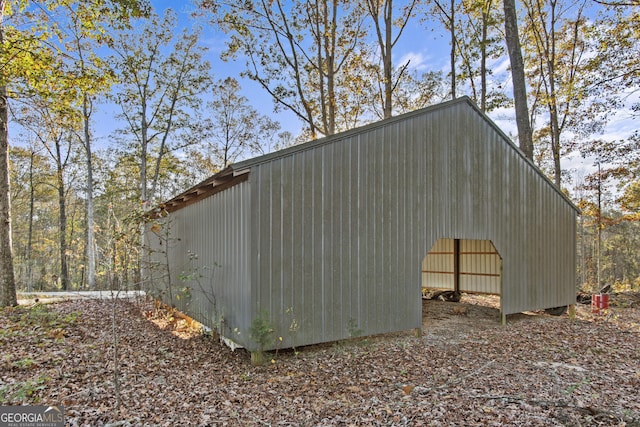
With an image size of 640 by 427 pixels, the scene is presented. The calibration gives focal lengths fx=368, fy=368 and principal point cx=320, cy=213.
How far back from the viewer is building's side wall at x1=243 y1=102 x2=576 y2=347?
17.7 feet

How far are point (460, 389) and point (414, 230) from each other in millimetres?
3103

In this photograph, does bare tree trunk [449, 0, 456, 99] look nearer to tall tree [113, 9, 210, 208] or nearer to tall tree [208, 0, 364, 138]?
tall tree [208, 0, 364, 138]

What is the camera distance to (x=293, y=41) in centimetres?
1469

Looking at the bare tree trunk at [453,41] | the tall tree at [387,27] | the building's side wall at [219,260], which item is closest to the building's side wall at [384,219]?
the building's side wall at [219,260]

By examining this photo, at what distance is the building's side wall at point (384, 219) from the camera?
541 cm

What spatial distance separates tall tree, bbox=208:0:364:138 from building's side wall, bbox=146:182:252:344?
861cm

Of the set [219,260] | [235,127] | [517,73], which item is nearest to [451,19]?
[517,73]

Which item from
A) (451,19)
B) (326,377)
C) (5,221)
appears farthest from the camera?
(451,19)

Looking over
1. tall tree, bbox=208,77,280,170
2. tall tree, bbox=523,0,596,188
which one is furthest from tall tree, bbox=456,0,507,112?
tall tree, bbox=208,77,280,170

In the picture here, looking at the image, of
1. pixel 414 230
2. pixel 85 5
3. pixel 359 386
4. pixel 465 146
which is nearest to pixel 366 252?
pixel 414 230

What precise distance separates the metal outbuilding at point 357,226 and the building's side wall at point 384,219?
0.07 ft

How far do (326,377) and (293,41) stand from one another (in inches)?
529

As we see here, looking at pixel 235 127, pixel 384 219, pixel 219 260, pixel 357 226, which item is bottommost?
pixel 219 260

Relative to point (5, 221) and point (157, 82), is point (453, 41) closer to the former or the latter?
point (157, 82)
